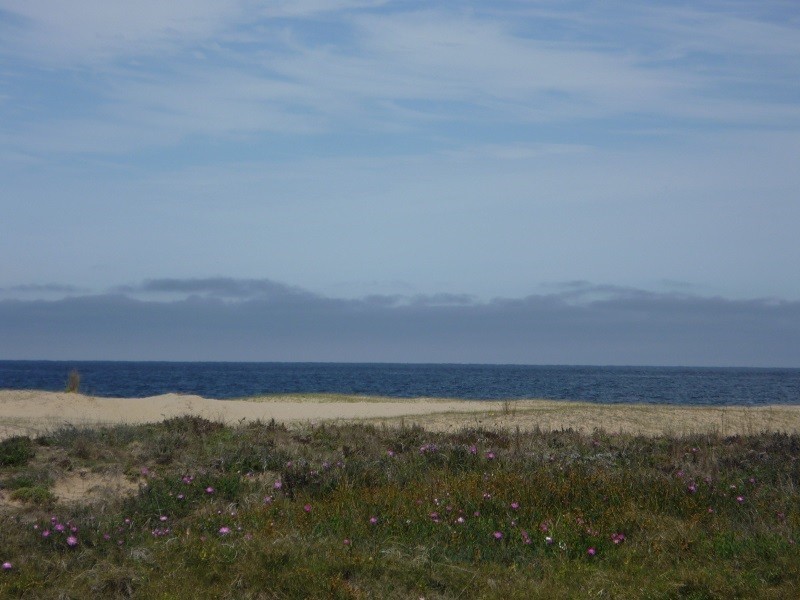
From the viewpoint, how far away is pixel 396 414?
2480 centimetres

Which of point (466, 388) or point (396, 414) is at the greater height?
point (396, 414)

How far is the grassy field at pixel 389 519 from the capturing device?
686 cm

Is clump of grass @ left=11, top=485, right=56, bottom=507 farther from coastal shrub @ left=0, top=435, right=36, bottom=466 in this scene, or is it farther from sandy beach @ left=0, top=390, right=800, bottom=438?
sandy beach @ left=0, top=390, right=800, bottom=438

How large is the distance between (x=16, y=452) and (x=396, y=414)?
14817 millimetres

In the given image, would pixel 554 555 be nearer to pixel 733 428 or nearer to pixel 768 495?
pixel 768 495

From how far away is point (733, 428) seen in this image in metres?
20.6

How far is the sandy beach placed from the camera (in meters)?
19.4

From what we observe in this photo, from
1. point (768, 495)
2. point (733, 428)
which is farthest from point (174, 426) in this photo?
point (733, 428)

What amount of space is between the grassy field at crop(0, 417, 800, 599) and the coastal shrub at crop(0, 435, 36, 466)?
3 centimetres

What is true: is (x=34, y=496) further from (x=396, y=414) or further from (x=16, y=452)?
(x=396, y=414)

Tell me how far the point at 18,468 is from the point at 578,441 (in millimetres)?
8433

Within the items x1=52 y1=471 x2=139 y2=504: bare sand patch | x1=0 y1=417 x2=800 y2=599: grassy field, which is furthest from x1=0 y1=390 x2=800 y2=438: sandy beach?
x1=52 y1=471 x2=139 y2=504: bare sand patch

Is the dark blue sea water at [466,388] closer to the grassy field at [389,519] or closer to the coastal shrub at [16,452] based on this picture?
the coastal shrub at [16,452]

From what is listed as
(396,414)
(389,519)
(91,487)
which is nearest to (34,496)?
(91,487)
